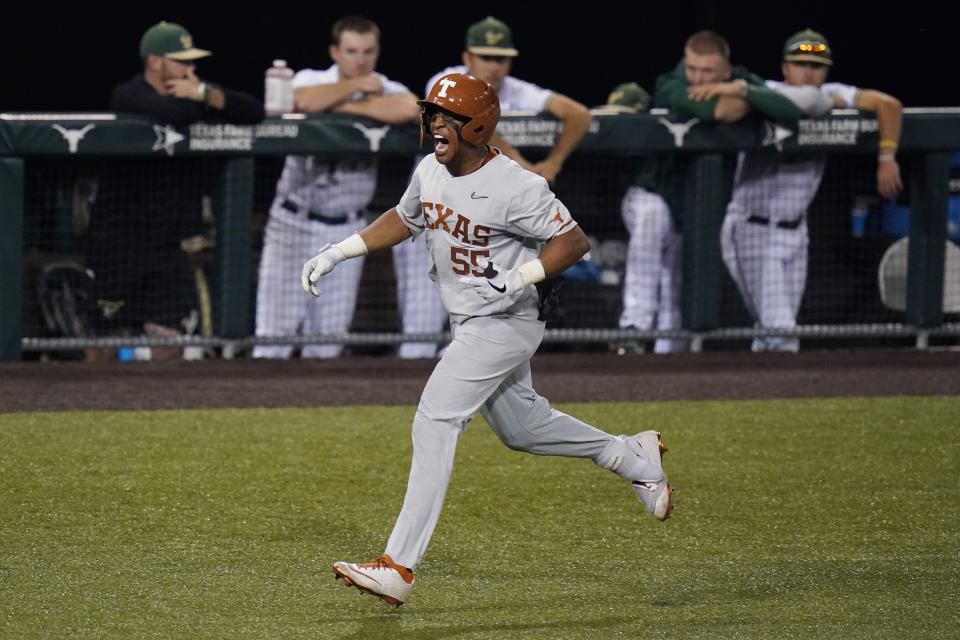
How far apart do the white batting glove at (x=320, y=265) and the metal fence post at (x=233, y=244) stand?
3695 millimetres

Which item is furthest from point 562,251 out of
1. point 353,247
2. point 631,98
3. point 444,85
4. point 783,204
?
point 631,98

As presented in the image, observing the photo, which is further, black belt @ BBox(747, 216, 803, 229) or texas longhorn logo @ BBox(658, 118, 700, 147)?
black belt @ BBox(747, 216, 803, 229)

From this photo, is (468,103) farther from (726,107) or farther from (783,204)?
(783,204)

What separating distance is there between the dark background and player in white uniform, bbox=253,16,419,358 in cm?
352

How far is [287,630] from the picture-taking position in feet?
12.6

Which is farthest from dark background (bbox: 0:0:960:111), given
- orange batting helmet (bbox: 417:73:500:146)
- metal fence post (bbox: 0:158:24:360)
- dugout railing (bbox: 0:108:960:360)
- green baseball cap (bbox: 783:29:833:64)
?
orange batting helmet (bbox: 417:73:500:146)

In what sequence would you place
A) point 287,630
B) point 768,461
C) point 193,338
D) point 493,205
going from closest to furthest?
point 287,630 → point 493,205 → point 768,461 → point 193,338

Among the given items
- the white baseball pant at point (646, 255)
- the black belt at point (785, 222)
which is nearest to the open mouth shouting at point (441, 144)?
the white baseball pant at point (646, 255)

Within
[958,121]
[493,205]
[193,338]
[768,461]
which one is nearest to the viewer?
[493,205]

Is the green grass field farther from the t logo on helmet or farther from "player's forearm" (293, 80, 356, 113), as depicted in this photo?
"player's forearm" (293, 80, 356, 113)

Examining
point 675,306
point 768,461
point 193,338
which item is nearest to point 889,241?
point 675,306

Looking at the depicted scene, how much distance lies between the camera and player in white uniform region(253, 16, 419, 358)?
802cm

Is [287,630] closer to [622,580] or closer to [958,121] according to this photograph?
[622,580]

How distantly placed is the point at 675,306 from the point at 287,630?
521 centimetres
